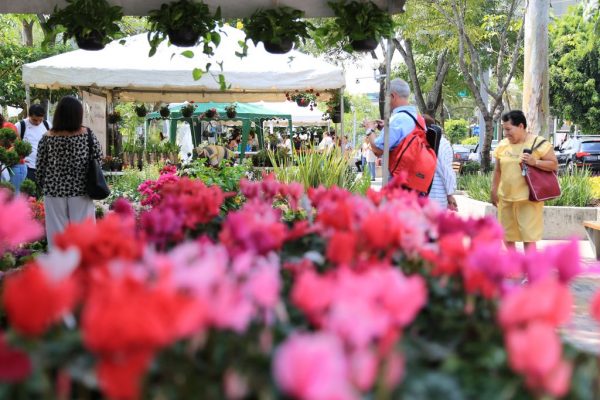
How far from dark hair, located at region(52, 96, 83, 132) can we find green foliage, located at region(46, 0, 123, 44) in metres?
0.68

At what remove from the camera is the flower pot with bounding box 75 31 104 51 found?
5.32m

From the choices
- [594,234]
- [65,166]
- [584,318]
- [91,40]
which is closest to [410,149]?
[584,318]

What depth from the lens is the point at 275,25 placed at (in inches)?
209

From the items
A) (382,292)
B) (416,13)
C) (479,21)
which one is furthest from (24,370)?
(479,21)

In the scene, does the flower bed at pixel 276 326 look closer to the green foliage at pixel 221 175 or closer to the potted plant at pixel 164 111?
the green foliage at pixel 221 175

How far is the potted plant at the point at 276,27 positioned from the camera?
533cm

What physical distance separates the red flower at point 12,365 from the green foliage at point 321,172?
7.90 metres

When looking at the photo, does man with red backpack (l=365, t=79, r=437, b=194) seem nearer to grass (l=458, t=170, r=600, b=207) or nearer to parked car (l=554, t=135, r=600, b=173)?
grass (l=458, t=170, r=600, b=207)

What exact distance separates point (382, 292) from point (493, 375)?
0.28 meters

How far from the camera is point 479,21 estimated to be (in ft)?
86.1

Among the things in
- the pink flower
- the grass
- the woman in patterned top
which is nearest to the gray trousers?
the woman in patterned top

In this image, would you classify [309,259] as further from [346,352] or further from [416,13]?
[416,13]

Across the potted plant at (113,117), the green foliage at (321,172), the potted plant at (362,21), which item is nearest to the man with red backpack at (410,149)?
the potted plant at (362,21)

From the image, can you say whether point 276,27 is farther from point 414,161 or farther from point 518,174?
point 518,174
